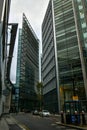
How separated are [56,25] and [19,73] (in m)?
58.2

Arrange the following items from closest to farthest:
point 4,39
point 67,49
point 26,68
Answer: point 4,39 → point 67,49 → point 26,68

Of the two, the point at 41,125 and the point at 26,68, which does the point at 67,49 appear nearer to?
the point at 41,125

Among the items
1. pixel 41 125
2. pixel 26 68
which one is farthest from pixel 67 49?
pixel 26 68

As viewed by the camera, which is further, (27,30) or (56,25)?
(27,30)

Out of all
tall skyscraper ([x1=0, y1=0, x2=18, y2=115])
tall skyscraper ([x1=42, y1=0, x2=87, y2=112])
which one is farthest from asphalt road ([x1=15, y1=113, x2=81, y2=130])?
tall skyscraper ([x1=42, y1=0, x2=87, y2=112])

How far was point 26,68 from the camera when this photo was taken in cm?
12600

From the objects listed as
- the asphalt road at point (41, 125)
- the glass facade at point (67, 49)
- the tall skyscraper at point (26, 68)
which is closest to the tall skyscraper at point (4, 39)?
the asphalt road at point (41, 125)

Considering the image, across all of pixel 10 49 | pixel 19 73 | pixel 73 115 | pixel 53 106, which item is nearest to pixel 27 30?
pixel 19 73

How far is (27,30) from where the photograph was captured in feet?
442

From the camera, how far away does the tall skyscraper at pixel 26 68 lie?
117 m

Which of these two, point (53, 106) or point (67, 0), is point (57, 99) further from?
point (67, 0)

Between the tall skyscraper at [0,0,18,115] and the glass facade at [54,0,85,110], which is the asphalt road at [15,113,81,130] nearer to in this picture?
the tall skyscraper at [0,0,18,115]

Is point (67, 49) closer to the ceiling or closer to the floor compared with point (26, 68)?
closer to the floor

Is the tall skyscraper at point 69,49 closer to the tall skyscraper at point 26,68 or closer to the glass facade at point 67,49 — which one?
the glass facade at point 67,49
